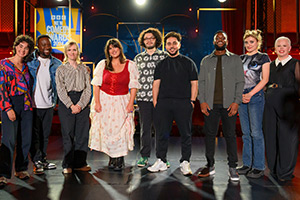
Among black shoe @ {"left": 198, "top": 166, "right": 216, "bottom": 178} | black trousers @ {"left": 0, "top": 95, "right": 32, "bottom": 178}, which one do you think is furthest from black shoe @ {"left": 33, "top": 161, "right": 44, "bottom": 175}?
black shoe @ {"left": 198, "top": 166, "right": 216, "bottom": 178}

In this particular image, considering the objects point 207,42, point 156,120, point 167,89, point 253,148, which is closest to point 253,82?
point 253,148

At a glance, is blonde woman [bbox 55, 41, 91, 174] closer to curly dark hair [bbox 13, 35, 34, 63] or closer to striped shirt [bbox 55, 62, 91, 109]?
striped shirt [bbox 55, 62, 91, 109]

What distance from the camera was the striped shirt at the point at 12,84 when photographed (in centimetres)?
264

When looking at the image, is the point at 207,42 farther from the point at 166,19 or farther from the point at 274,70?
the point at 274,70

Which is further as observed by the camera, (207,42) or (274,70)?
(207,42)

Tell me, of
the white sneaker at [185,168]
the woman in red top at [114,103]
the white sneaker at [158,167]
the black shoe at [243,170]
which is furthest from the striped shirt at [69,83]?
the black shoe at [243,170]

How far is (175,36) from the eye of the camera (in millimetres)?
3090

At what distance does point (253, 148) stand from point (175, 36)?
148cm

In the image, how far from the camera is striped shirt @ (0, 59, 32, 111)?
8.66 feet

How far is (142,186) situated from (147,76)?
4.28 feet

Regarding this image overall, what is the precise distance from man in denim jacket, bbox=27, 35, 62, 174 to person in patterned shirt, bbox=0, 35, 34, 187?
18cm

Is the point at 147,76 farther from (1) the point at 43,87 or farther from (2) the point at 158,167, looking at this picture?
(1) the point at 43,87

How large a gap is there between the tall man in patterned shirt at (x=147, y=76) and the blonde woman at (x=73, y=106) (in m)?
0.64

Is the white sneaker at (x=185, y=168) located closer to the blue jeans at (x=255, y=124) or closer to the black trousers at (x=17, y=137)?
the blue jeans at (x=255, y=124)
